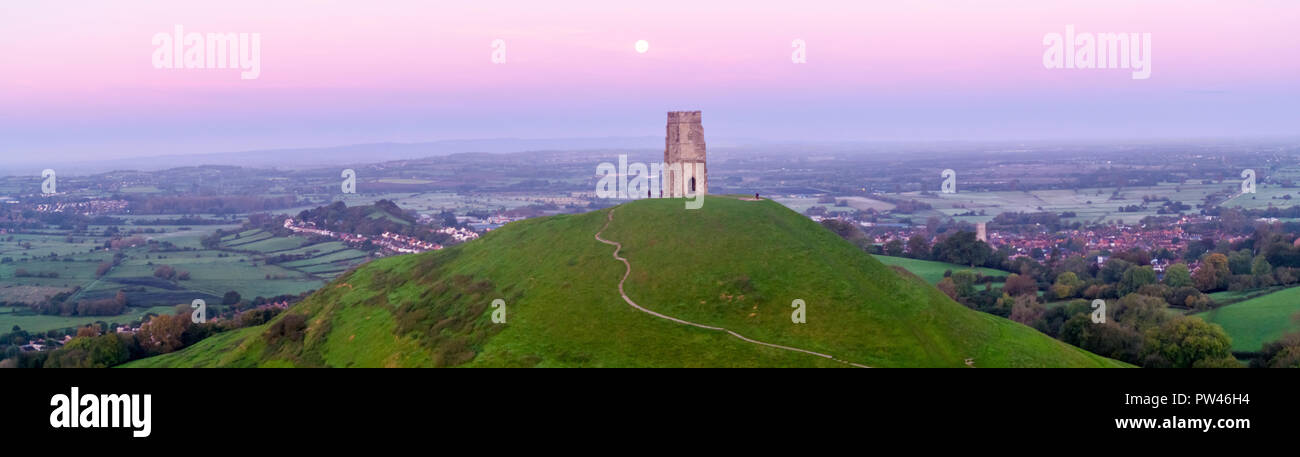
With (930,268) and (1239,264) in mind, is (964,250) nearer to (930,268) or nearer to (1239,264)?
(930,268)

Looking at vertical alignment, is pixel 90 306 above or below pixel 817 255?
below

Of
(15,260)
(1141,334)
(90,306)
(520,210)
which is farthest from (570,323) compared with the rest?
(520,210)

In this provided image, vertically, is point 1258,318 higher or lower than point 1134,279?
lower

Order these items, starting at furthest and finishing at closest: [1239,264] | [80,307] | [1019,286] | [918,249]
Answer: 1. [918,249]
2. [80,307]
3. [1239,264]
4. [1019,286]

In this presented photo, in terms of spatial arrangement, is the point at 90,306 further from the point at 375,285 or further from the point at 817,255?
the point at 817,255

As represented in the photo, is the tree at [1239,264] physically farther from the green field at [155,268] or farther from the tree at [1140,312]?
the green field at [155,268]

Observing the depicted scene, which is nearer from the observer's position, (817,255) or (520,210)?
(817,255)

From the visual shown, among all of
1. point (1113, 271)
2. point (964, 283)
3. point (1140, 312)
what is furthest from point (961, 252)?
point (1140, 312)
